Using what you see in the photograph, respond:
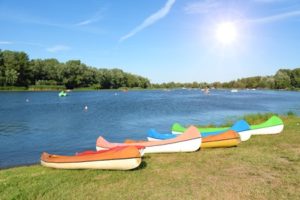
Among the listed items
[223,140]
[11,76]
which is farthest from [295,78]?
[223,140]

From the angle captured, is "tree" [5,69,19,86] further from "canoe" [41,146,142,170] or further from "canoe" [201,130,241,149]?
"canoe" [41,146,142,170]

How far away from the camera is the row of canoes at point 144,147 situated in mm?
8594

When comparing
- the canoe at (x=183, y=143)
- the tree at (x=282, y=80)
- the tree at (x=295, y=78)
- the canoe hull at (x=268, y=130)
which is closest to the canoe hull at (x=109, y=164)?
the canoe at (x=183, y=143)

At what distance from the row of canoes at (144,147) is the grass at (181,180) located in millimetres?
263

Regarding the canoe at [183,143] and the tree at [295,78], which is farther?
the tree at [295,78]

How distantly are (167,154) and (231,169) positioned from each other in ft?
9.68

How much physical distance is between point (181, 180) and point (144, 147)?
8.90 ft

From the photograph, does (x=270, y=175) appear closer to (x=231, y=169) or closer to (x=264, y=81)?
(x=231, y=169)

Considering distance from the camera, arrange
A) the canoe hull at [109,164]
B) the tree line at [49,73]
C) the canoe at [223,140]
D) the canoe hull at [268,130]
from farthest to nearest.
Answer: the tree line at [49,73] < the canoe hull at [268,130] < the canoe at [223,140] < the canoe hull at [109,164]

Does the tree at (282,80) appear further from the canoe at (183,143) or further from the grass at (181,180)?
the canoe at (183,143)

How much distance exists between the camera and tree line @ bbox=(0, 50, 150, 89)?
95.6 meters

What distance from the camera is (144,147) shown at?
33.4 ft

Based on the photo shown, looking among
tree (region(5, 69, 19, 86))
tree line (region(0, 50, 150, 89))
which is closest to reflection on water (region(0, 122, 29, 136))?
tree (region(5, 69, 19, 86))

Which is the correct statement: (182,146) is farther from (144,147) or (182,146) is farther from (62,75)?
(62,75)
